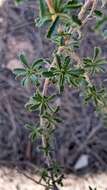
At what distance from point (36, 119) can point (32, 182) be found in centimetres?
32

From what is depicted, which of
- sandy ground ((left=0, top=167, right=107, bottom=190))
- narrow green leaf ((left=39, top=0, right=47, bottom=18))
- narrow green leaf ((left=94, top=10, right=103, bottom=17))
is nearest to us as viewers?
narrow green leaf ((left=39, top=0, right=47, bottom=18))

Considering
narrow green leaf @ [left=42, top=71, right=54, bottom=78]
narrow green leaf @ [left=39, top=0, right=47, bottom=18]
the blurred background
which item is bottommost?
narrow green leaf @ [left=39, top=0, right=47, bottom=18]

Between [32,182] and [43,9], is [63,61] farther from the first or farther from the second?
[32,182]

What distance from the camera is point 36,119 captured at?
2.21 meters

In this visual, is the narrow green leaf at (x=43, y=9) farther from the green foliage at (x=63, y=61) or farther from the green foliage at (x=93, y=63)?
the green foliage at (x=93, y=63)

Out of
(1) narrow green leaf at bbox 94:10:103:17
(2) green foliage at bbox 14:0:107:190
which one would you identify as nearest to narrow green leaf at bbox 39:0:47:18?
(2) green foliage at bbox 14:0:107:190

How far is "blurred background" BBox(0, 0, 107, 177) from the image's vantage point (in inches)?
84.3

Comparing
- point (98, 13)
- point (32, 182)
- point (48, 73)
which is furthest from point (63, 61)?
point (32, 182)

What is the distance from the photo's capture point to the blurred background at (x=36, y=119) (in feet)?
7.02

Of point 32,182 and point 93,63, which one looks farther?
point 32,182

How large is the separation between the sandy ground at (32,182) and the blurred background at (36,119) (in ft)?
0.13

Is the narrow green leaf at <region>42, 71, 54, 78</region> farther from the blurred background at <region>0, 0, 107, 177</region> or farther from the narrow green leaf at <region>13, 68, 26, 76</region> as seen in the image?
the blurred background at <region>0, 0, 107, 177</region>

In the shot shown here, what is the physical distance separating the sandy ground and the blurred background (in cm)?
4

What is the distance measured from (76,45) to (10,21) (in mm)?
1542
